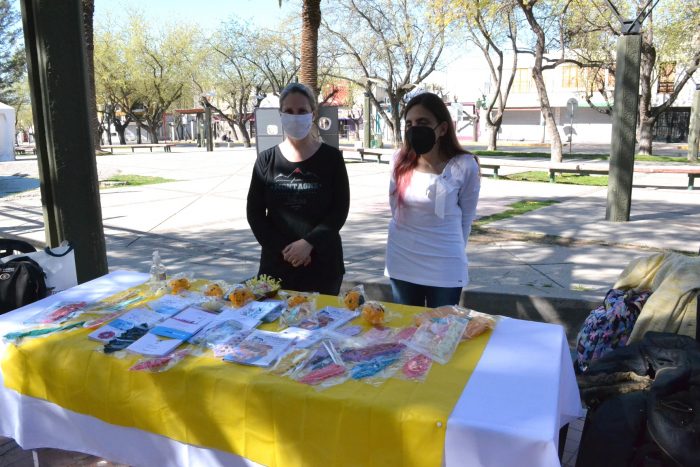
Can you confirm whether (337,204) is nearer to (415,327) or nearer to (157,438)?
(415,327)

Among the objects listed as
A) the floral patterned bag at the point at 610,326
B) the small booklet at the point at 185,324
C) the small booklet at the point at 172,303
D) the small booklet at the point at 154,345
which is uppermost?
the small booklet at the point at 172,303

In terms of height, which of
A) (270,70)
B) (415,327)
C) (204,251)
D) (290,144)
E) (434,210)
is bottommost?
(204,251)

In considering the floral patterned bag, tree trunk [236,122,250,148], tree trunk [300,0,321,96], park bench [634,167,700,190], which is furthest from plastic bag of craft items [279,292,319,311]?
tree trunk [236,122,250,148]

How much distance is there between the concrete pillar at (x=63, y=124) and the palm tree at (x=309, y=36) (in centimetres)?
860

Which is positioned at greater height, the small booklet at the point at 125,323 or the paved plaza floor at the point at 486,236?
the small booklet at the point at 125,323

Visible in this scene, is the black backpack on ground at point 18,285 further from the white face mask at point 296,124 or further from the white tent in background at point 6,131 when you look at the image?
the white tent in background at point 6,131

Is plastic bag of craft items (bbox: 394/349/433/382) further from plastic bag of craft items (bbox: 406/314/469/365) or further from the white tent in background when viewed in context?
the white tent in background

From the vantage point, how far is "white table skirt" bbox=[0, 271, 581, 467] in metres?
1.63

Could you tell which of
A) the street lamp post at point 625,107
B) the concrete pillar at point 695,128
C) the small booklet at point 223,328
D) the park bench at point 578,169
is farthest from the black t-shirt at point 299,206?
the concrete pillar at point 695,128

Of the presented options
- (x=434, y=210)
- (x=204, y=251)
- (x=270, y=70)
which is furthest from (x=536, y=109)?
(x=434, y=210)

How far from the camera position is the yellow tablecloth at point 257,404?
173cm

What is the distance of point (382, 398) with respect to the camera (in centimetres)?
181

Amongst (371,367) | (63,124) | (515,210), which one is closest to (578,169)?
(515,210)

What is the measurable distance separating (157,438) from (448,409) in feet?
3.53
